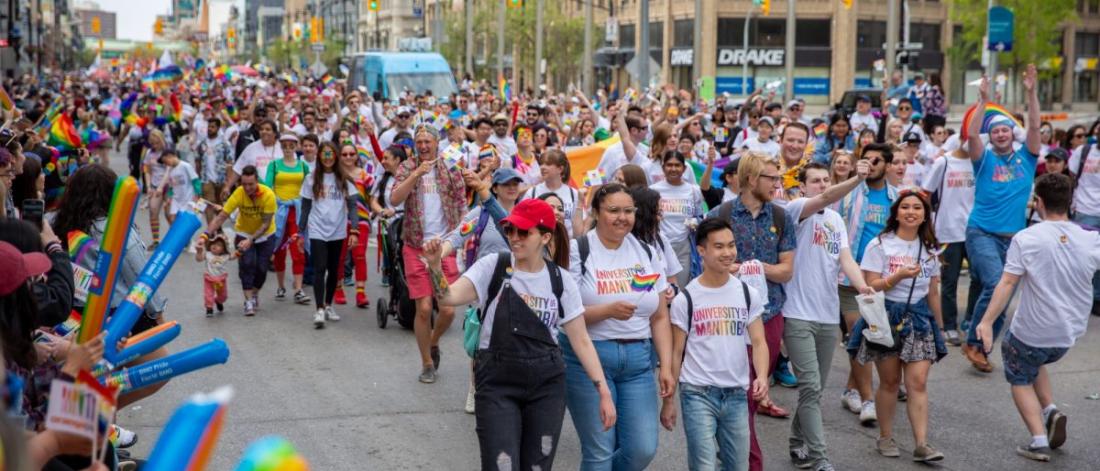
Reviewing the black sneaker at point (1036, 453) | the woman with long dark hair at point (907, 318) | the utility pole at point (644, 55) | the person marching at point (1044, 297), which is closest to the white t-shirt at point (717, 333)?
the woman with long dark hair at point (907, 318)

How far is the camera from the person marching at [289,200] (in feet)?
40.4

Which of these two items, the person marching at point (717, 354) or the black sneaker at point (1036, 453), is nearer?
the person marching at point (717, 354)

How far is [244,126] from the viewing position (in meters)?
19.0

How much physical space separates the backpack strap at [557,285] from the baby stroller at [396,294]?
5.16m

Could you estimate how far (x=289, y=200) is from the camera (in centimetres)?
1234

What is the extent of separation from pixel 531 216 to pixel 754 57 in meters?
64.4

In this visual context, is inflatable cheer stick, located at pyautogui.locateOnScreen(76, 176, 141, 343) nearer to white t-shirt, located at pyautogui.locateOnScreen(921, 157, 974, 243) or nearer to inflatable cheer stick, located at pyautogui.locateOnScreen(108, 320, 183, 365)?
inflatable cheer stick, located at pyautogui.locateOnScreen(108, 320, 183, 365)

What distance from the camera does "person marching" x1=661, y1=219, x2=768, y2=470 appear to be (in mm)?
5828

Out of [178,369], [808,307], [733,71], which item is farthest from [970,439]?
[733,71]

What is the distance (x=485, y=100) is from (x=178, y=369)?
21.8m

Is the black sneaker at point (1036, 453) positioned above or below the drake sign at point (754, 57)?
below

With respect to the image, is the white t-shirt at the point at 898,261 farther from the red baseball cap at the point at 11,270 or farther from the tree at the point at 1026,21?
the tree at the point at 1026,21

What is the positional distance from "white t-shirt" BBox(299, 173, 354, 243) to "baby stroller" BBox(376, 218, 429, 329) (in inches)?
15.6

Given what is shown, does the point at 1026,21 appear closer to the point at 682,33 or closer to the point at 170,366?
the point at 682,33
